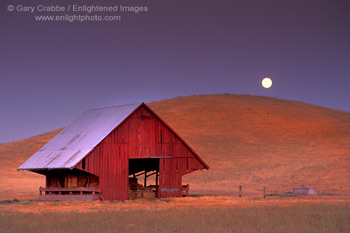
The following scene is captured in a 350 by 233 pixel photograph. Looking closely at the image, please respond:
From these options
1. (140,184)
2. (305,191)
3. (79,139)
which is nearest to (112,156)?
(79,139)

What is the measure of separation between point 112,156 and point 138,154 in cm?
192

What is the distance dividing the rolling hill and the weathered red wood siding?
825 centimetres

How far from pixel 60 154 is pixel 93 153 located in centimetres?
302

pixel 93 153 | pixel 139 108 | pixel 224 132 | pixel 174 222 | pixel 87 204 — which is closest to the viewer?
pixel 174 222

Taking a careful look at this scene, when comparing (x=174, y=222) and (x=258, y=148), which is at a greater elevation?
(x=258, y=148)

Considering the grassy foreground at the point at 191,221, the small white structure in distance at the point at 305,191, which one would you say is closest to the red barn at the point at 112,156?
the small white structure in distance at the point at 305,191

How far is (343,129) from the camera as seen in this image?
281 feet

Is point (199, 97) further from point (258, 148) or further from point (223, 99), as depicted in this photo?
point (258, 148)

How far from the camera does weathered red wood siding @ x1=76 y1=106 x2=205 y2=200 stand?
118 ft

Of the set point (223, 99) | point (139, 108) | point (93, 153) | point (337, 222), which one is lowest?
point (337, 222)

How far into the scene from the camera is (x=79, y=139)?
38469 mm

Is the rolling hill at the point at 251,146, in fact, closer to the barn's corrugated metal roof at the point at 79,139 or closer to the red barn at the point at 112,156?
the barn's corrugated metal roof at the point at 79,139

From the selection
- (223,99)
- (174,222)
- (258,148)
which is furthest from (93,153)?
(223,99)

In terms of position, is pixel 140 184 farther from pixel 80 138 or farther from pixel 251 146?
pixel 251 146
